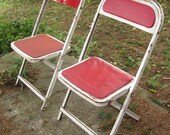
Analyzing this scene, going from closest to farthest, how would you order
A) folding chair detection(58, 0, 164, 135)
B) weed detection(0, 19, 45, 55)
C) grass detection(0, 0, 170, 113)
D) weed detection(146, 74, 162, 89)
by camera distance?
1. folding chair detection(58, 0, 164, 135)
2. weed detection(146, 74, 162, 89)
3. grass detection(0, 0, 170, 113)
4. weed detection(0, 19, 45, 55)

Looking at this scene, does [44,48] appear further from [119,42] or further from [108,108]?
[119,42]

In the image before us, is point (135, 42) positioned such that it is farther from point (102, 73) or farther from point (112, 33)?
point (102, 73)

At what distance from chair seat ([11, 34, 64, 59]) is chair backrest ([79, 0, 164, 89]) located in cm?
39

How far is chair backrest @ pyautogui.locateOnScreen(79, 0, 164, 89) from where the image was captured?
2467 millimetres

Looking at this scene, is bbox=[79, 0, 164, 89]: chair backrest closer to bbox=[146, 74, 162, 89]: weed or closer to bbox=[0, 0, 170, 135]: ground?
bbox=[0, 0, 170, 135]: ground

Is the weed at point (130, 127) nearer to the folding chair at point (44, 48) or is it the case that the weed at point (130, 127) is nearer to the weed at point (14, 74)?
the folding chair at point (44, 48)

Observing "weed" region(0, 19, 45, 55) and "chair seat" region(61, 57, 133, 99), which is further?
"weed" region(0, 19, 45, 55)

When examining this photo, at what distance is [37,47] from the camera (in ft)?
10.1

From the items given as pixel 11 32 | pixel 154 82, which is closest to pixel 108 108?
pixel 154 82

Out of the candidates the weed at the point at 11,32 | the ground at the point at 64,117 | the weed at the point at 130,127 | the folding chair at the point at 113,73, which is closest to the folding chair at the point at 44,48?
the ground at the point at 64,117

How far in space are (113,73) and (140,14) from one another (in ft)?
2.01

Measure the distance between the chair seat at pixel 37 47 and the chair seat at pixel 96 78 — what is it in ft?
1.49

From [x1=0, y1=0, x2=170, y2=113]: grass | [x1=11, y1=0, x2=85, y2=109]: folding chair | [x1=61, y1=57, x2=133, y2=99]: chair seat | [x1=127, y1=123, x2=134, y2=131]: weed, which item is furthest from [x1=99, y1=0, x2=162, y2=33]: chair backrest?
[x1=0, y1=0, x2=170, y2=113]: grass

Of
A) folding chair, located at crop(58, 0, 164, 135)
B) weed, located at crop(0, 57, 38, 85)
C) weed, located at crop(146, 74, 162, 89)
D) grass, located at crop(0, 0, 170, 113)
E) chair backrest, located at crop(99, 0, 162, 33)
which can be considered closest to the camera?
folding chair, located at crop(58, 0, 164, 135)
